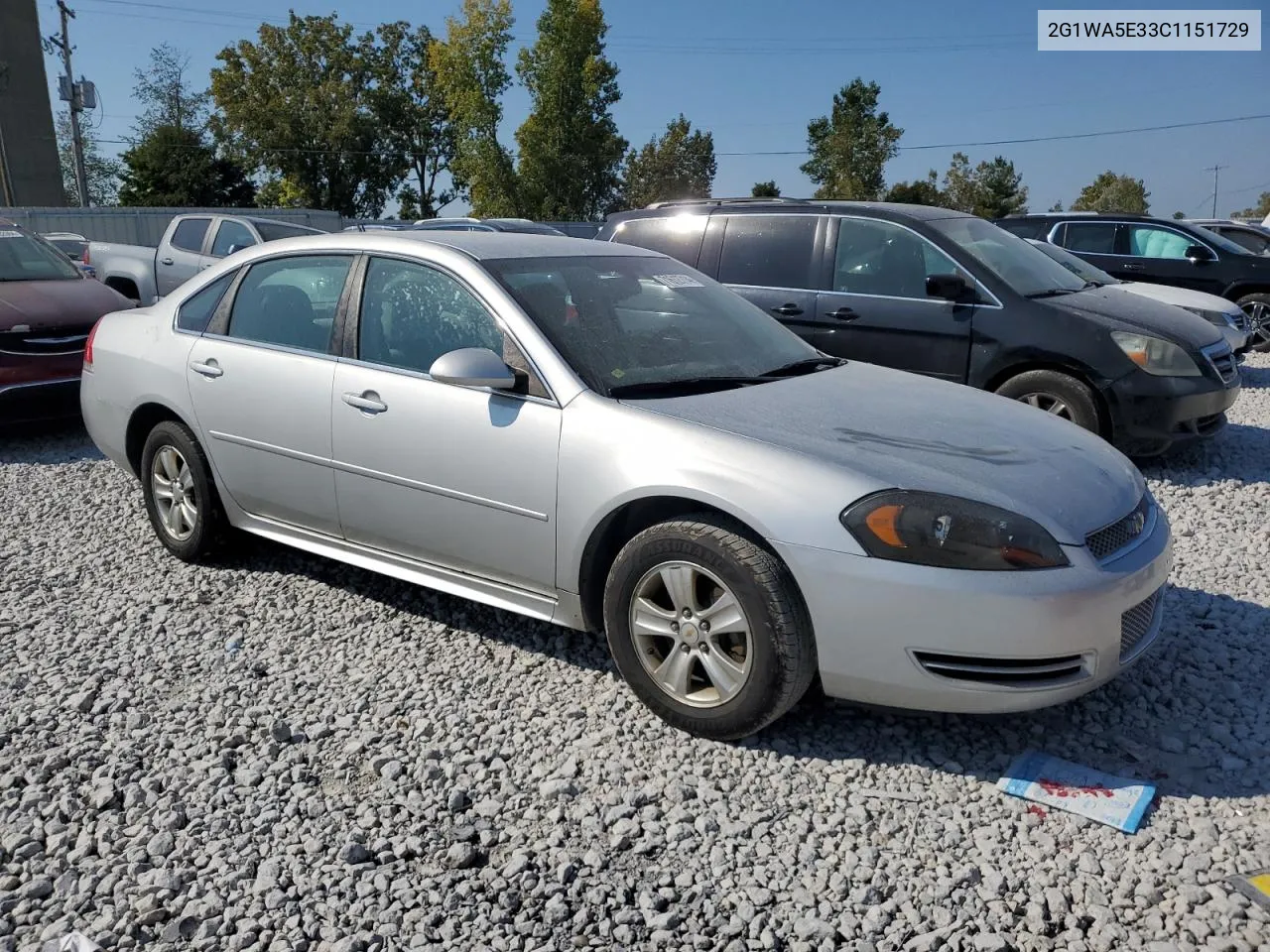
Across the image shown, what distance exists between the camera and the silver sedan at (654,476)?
9.87 ft

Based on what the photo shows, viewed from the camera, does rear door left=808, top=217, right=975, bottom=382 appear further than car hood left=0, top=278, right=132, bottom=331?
No

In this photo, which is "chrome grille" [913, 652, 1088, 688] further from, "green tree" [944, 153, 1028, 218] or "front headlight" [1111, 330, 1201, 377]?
"green tree" [944, 153, 1028, 218]

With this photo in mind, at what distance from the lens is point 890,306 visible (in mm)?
7160

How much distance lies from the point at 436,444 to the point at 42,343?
17.8 feet

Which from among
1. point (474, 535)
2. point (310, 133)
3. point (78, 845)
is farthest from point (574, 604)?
point (310, 133)

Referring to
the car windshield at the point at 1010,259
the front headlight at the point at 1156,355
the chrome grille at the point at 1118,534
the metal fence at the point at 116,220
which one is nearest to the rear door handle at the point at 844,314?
the car windshield at the point at 1010,259

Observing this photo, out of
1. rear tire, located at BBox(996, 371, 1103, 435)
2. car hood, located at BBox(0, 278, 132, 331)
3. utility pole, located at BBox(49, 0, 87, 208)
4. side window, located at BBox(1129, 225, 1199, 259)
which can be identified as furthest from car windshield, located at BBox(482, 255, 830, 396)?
utility pole, located at BBox(49, 0, 87, 208)

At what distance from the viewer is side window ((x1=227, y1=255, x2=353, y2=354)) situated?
4.35 m

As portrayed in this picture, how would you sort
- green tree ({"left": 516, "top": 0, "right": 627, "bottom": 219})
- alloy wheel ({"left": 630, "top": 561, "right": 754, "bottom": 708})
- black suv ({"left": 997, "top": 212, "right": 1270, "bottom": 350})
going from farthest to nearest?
green tree ({"left": 516, "top": 0, "right": 627, "bottom": 219}) → black suv ({"left": 997, "top": 212, "right": 1270, "bottom": 350}) → alloy wheel ({"left": 630, "top": 561, "right": 754, "bottom": 708})

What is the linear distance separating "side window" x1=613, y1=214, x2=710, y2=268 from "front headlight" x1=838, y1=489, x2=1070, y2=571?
5.04 metres

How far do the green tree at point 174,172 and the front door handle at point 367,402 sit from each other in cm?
5006

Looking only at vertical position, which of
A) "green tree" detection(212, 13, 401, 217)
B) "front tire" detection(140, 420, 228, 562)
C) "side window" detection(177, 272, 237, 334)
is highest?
"green tree" detection(212, 13, 401, 217)

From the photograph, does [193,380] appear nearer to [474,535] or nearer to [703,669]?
[474,535]

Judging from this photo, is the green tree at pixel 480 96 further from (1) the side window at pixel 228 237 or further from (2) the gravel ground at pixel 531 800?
(2) the gravel ground at pixel 531 800
